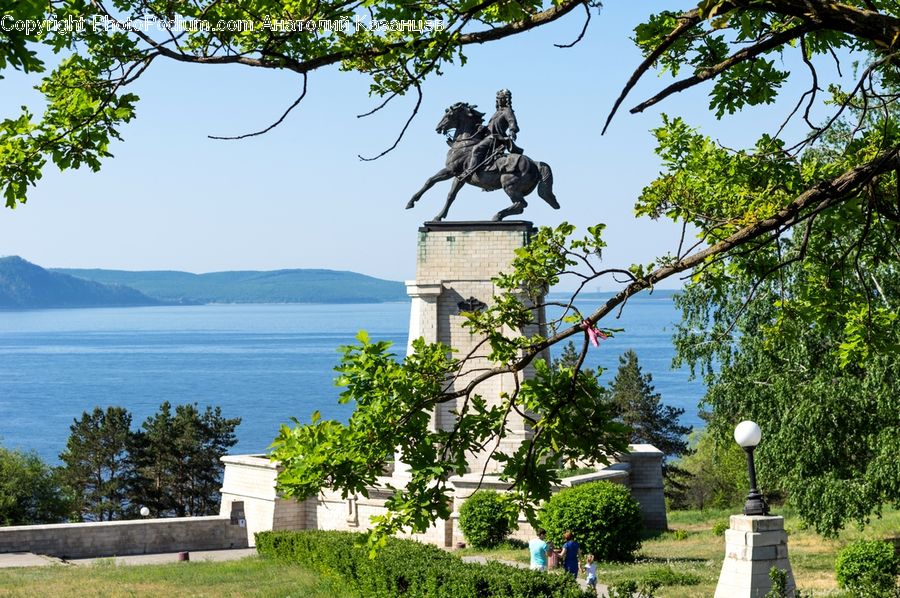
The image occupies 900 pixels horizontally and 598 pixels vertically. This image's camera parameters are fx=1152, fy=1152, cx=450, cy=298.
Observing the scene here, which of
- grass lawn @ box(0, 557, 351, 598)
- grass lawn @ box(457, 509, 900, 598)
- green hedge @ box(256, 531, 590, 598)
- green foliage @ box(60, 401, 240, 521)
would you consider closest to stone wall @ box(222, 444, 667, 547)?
grass lawn @ box(457, 509, 900, 598)

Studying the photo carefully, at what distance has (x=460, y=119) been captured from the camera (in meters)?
26.7

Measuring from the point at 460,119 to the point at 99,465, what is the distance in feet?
77.3

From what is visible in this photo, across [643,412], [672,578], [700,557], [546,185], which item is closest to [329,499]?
[546,185]

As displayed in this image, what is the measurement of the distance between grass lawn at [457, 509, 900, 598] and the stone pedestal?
2532 mm

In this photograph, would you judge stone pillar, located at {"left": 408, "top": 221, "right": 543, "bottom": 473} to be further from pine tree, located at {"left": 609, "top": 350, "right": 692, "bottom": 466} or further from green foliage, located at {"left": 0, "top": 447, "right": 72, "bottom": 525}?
pine tree, located at {"left": 609, "top": 350, "right": 692, "bottom": 466}

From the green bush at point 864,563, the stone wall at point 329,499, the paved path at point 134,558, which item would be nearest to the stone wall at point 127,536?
the paved path at point 134,558

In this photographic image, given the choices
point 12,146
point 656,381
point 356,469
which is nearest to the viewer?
point 12,146

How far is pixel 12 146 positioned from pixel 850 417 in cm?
1851

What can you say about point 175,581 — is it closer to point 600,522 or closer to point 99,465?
point 600,522

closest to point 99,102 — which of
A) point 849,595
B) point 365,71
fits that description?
point 365,71

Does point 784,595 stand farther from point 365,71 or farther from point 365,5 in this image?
point 365,5

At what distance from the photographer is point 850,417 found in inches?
869

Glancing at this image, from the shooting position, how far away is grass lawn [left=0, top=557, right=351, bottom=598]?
61.1 ft

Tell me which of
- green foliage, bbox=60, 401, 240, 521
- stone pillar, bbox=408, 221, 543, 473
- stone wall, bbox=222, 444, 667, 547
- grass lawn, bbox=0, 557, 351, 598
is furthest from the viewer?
green foliage, bbox=60, 401, 240, 521
